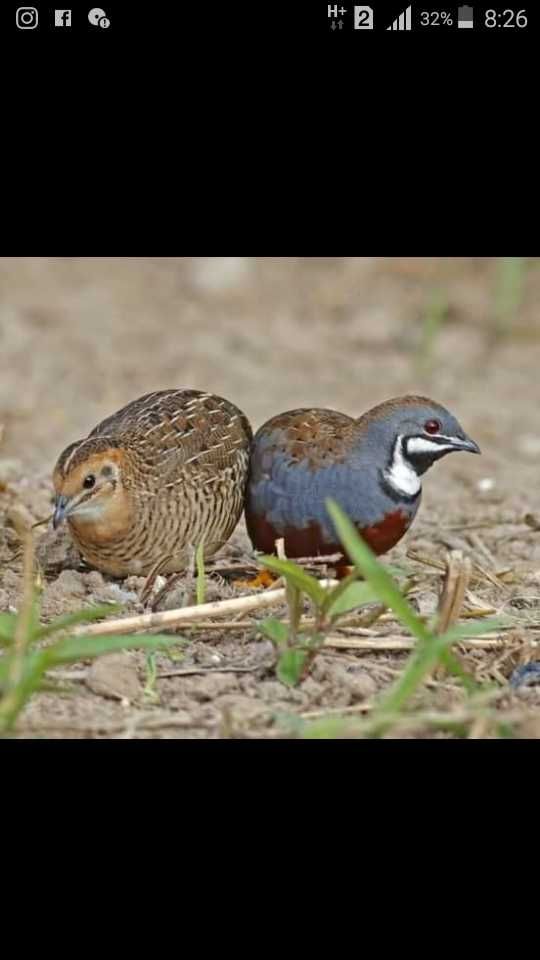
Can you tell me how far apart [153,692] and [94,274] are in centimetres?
755

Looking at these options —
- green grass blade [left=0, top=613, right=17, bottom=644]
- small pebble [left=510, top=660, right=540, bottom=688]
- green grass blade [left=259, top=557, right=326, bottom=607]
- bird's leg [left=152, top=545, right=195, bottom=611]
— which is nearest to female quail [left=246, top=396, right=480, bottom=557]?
bird's leg [left=152, top=545, right=195, bottom=611]

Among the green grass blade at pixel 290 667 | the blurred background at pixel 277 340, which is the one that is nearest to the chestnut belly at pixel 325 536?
the green grass blade at pixel 290 667

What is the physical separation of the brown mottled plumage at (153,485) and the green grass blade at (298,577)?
1174 millimetres

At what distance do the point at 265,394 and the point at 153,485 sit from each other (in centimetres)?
368

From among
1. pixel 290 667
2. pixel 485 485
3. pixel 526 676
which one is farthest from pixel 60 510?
pixel 485 485

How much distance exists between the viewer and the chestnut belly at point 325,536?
17.7ft

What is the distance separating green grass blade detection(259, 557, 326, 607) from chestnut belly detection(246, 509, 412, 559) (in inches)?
42.4

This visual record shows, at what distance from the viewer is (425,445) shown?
18.2 feet

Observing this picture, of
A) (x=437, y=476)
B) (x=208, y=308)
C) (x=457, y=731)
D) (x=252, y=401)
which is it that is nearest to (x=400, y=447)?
(x=457, y=731)

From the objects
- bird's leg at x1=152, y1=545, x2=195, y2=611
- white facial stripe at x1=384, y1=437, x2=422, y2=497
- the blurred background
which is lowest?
bird's leg at x1=152, y1=545, x2=195, y2=611
